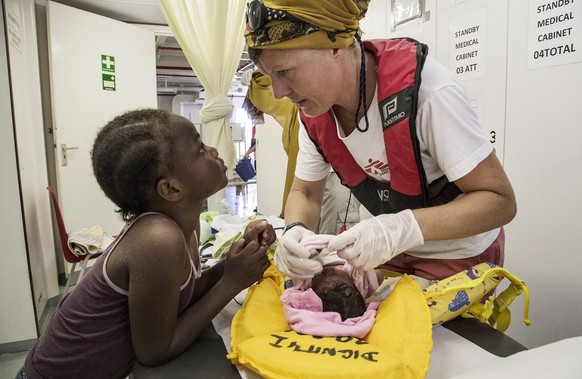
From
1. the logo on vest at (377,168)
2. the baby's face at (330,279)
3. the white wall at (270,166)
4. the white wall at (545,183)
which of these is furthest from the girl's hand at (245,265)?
the white wall at (270,166)

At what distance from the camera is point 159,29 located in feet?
14.6

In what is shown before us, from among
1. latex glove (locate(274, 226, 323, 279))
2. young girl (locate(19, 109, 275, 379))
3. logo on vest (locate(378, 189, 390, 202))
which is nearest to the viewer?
young girl (locate(19, 109, 275, 379))

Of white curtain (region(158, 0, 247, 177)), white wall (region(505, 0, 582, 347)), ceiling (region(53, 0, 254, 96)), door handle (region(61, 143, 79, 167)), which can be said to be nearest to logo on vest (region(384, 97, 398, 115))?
white wall (region(505, 0, 582, 347))

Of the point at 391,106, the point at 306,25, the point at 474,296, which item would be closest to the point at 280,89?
the point at 306,25

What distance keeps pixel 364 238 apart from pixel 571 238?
3.71 feet

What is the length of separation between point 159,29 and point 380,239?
14.4 ft

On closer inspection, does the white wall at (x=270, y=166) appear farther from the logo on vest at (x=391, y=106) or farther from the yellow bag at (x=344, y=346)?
the yellow bag at (x=344, y=346)

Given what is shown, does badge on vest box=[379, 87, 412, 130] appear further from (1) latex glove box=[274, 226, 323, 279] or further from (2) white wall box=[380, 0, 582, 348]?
(2) white wall box=[380, 0, 582, 348]

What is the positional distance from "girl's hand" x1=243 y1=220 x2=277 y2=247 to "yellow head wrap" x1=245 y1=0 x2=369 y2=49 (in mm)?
549

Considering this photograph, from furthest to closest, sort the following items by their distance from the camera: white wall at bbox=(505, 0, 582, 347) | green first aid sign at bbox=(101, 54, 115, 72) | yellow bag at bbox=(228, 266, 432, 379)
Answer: green first aid sign at bbox=(101, 54, 115, 72), white wall at bbox=(505, 0, 582, 347), yellow bag at bbox=(228, 266, 432, 379)

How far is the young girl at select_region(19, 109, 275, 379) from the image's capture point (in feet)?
2.96

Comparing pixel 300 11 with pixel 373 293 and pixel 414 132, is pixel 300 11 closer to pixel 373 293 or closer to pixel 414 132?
pixel 414 132

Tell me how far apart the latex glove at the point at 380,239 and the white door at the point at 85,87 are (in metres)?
3.06

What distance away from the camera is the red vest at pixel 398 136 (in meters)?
1.02
